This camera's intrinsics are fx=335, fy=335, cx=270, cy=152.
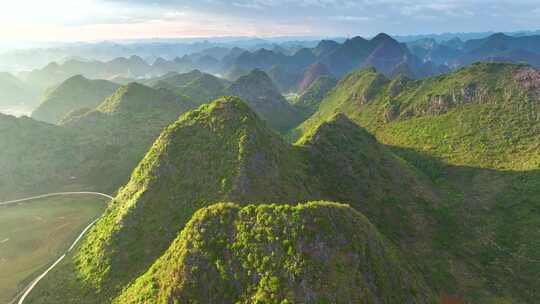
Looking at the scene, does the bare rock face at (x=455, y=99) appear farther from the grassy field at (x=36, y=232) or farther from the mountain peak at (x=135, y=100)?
the grassy field at (x=36, y=232)

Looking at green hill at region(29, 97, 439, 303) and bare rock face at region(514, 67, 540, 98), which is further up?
bare rock face at region(514, 67, 540, 98)

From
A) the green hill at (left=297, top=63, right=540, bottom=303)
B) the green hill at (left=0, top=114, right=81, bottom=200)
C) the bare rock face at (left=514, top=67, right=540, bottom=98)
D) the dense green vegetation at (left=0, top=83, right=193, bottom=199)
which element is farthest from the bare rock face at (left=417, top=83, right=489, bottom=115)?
the green hill at (left=0, top=114, right=81, bottom=200)

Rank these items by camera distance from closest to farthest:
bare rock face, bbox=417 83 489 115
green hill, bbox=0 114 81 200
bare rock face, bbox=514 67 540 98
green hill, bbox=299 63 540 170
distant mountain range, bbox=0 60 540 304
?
distant mountain range, bbox=0 60 540 304 → green hill, bbox=299 63 540 170 → green hill, bbox=0 114 81 200 → bare rock face, bbox=514 67 540 98 → bare rock face, bbox=417 83 489 115

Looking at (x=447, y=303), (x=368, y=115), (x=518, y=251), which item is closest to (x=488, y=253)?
(x=518, y=251)

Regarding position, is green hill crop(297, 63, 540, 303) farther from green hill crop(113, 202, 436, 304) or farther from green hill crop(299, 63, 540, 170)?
green hill crop(113, 202, 436, 304)

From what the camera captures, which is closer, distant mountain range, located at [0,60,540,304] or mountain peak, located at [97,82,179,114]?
distant mountain range, located at [0,60,540,304]
